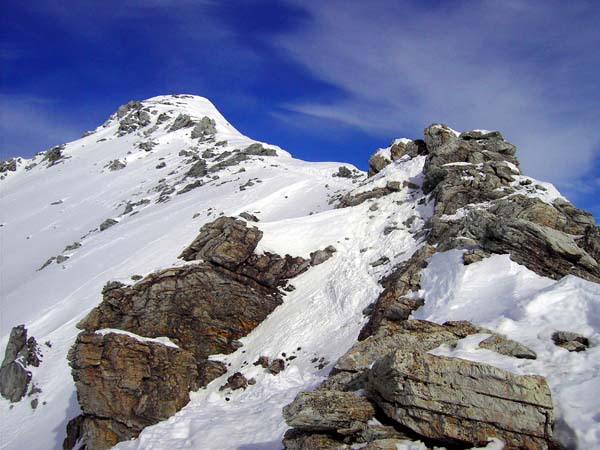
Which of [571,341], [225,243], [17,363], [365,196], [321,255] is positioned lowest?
[571,341]

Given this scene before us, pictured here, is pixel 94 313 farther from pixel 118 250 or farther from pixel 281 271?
Answer: pixel 118 250

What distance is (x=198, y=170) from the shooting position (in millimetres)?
63938

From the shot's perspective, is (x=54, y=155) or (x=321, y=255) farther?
(x=54, y=155)

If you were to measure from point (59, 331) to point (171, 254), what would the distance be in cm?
897

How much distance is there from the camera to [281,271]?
28.1m

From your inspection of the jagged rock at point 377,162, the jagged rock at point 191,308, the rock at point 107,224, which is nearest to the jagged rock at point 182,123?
the rock at point 107,224

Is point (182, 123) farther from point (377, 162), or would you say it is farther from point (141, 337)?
point (141, 337)

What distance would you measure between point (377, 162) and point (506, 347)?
31638 mm

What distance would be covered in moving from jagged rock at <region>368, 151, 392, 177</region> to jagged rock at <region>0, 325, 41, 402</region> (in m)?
31.0

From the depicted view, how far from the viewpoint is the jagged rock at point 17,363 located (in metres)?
27.4

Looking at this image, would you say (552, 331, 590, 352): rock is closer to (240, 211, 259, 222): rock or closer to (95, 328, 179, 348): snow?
(95, 328, 179, 348): snow

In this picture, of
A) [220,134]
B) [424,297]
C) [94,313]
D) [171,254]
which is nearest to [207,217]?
[171,254]

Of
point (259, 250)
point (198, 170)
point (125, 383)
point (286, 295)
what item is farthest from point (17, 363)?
point (198, 170)

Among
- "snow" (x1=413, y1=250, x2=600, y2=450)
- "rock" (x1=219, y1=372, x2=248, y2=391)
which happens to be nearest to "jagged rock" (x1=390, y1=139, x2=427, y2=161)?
"snow" (x1=413, y1=250, x2=600, y2=450)
